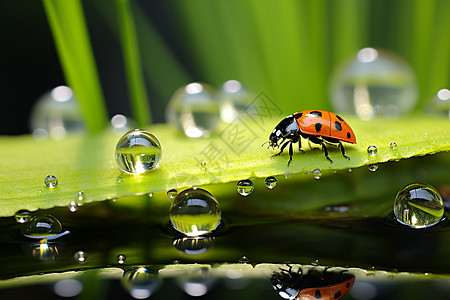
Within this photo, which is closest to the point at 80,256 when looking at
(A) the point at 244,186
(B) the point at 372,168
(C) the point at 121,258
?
(C) the point at 121,258

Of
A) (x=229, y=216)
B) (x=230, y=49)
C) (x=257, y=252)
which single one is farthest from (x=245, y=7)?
(x=257, y=252)

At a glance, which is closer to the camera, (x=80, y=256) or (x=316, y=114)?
(x=80, y=256)

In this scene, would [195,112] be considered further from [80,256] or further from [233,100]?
[80,256]

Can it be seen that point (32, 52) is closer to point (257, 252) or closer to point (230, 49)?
point (230, 49)

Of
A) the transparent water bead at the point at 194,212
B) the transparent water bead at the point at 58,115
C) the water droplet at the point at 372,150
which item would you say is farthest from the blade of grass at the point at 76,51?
the water droplet at the point at 372,150

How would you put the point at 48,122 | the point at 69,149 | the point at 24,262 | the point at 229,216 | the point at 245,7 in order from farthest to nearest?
the point at 245,7 < the point at 48,122 < the point at 69,149 < the point at 229,216 < the point at 24,262

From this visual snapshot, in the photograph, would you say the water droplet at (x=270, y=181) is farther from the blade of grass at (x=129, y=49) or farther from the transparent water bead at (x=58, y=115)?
the transparent water bead at (x=58, y=115)

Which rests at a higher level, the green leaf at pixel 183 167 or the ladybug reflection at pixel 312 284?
the green leaf at pixel 183 167
